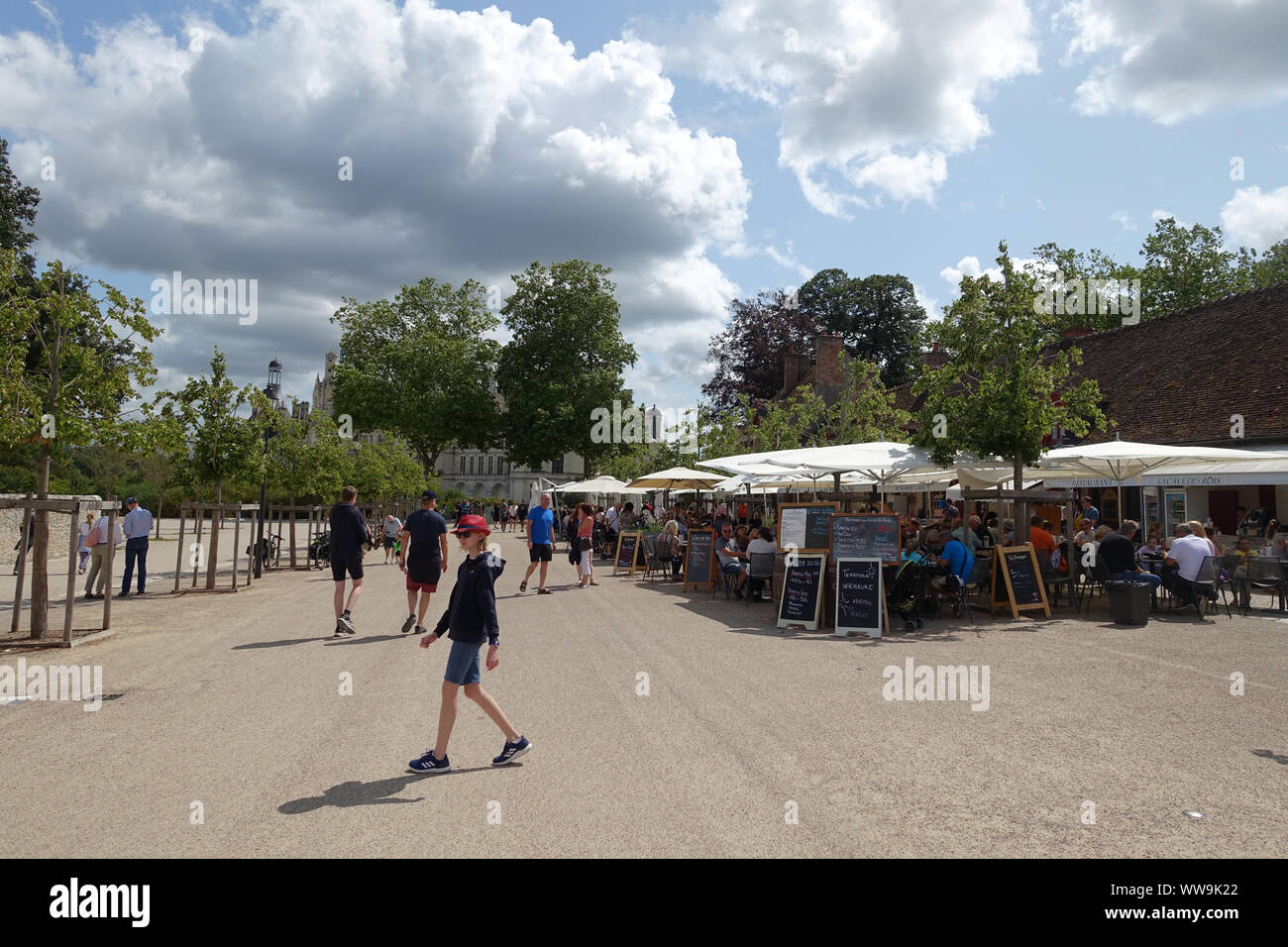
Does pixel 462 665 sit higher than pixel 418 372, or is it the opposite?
pixel 418 372

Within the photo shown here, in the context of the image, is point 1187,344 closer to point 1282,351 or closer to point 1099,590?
point 1282,351

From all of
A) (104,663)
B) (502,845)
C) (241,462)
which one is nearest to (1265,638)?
(502,845)

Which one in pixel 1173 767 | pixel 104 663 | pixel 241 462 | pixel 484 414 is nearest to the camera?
pixel 1173 767

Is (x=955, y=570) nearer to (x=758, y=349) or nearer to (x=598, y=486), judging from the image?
(x=598, y=486)

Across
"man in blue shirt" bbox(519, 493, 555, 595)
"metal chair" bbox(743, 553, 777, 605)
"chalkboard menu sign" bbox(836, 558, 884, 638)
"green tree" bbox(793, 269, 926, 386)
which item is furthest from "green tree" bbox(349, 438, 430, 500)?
"green tree" bbox(793, 269, 926, 386)

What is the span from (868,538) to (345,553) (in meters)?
7.19

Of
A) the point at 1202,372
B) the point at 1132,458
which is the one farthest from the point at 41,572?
the point at 1202,372

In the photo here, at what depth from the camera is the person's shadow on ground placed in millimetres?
4898

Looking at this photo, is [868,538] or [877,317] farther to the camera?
[877,317]

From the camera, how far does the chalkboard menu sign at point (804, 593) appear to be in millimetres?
12727

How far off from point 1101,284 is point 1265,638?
127ft

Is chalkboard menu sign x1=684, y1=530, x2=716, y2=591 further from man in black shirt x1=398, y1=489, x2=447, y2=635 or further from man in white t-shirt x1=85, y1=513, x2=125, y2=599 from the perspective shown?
man in white t-shirt x1=85, y1=513, x2=125, y2=599

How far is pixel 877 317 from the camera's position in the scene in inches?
2297
